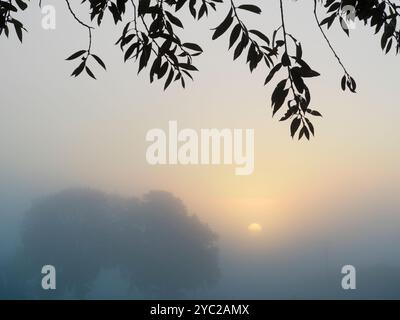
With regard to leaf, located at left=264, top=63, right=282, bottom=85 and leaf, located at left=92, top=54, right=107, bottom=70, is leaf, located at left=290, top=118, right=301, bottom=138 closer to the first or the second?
leaf, located at left=264, top=63, right=282, bottom=85

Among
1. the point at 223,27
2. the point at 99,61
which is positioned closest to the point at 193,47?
the point at 223,27

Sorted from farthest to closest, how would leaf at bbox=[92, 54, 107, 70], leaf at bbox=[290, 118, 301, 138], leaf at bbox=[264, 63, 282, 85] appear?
leaf at bbox=[92, 54, 107, 70]
leaf at bbox=[290, 118, 301, 138]
leaf at bbox=[264, 63, 282, 85]

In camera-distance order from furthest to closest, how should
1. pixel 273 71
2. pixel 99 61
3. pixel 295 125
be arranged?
1. pixel 99 61
2. pixel 295 125
3. pixel 273 71

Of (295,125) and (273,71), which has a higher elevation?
(273,71)

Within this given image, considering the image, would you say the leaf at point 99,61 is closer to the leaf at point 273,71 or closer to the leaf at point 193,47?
the leaf at point 193,47

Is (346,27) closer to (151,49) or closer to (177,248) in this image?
(151,49)

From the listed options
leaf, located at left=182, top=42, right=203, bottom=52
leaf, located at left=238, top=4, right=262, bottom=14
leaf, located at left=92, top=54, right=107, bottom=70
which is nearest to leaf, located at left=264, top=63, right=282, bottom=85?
leaf, located at left=238, top=4, right=262, bottom=14

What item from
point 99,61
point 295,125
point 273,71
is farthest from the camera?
point 99,61

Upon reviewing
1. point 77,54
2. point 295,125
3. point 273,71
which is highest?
point 77,54

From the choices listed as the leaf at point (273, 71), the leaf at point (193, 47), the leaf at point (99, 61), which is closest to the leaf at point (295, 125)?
the leaf at point (273, 71)

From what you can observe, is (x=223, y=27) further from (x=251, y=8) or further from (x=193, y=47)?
(x=193, y=47)

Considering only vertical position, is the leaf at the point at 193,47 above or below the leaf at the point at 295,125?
above

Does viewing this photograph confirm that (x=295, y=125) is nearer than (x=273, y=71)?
No
